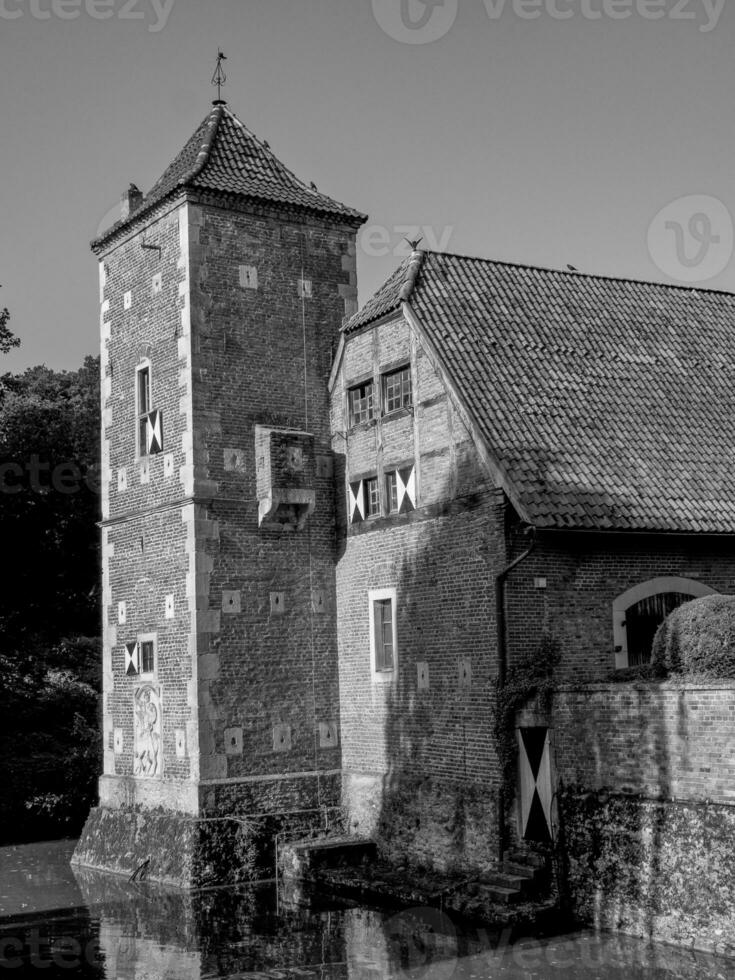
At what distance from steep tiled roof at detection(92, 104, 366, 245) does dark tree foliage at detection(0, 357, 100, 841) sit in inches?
429

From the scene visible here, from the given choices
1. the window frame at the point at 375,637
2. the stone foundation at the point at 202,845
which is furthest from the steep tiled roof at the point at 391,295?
the stone foundation at the point at 202,845

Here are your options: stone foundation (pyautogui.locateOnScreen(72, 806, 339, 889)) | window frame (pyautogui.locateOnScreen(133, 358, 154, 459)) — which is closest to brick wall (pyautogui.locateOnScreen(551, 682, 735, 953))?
stone foundation (pyautogui.locateOnScreen(72, 806, 339, 889))

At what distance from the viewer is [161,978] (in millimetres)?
14094

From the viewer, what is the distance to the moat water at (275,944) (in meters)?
13.7

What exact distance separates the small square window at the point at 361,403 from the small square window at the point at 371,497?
1.03m

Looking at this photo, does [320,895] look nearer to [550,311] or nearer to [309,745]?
[309,745]

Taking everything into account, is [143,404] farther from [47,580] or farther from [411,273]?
[47,580]

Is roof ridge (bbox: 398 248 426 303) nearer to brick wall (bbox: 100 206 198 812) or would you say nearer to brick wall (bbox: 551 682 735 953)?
brick wall (bbox: 100 206 198 812)

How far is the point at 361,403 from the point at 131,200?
5.91 meters

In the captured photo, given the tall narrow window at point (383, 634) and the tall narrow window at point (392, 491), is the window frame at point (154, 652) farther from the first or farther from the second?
the tall narrow window at point (392, 491)

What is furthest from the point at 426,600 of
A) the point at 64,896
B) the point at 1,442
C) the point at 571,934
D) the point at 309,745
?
the point at 1,442

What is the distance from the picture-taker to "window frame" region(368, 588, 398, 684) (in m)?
20.0

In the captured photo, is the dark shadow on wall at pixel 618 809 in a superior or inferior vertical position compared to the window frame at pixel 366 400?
inferior

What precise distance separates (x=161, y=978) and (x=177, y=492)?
8.70 meters
